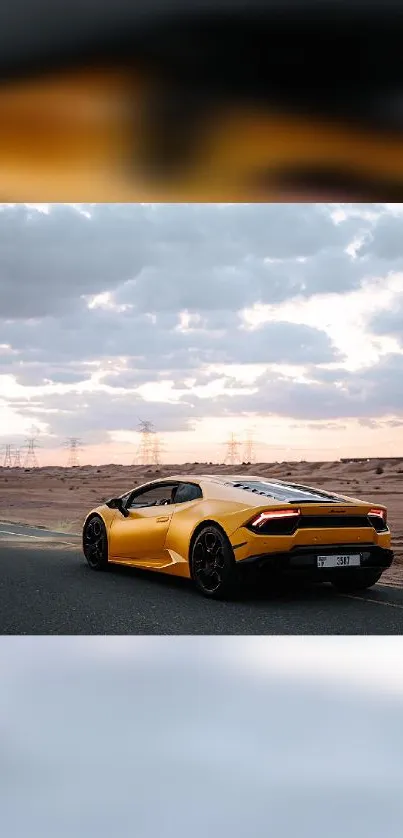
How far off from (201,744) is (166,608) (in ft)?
10.5

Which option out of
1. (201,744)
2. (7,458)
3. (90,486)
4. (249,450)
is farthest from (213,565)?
(90,486)

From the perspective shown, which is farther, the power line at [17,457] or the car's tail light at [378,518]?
the power line at [17,457]

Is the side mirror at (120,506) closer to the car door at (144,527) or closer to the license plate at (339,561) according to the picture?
the car door at (144,527)

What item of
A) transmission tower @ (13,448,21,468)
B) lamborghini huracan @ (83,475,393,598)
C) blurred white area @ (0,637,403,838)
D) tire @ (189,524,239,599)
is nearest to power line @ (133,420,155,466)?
transmission tower @ (13,448,21,468)

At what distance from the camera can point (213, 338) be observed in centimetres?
1277

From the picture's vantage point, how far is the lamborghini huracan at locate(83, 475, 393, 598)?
22.9 ft

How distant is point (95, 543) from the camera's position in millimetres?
8828

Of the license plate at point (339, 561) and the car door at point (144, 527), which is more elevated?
the car door at point (144, 527)

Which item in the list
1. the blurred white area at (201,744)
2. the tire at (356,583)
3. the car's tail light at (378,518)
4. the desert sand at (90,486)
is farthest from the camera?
the desert sand at (90,486)

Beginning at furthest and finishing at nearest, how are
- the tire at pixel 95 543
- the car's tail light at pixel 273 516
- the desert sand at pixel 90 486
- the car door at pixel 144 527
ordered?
1. the desert sand at pixel 90 486
2. the tire at pixel 95 543
3. the car door at pixel 144 527
4. the car's tail light at pixel 273 516

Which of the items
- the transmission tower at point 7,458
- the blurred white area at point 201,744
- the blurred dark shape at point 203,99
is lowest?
the blurred white area at point 201,744

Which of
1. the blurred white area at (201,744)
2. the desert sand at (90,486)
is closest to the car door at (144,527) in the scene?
the blurred white area at (201,744)

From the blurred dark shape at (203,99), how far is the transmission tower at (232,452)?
4501 mm

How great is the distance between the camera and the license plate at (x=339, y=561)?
280 inches
